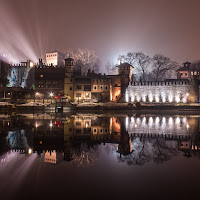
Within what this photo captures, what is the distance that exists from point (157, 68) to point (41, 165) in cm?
6713

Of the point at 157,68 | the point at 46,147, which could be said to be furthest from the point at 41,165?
the point at 157,68

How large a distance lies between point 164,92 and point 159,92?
1.20 m

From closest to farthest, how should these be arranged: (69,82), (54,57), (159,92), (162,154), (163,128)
Answer: (162,154)
(163,128)
(159,92)
(69,82)
(54,57)

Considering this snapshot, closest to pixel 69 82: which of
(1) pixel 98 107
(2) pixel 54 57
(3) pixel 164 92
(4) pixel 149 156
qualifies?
(1) pixel 98 107

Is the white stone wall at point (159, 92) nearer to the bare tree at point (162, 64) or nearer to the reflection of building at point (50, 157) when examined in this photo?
the bare tree at point (162, 64)

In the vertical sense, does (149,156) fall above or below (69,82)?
below

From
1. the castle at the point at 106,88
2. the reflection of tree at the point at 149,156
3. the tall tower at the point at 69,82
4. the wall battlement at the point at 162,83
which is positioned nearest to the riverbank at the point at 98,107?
the castle at the point at 106,88

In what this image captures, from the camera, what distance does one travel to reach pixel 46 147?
9.40 m

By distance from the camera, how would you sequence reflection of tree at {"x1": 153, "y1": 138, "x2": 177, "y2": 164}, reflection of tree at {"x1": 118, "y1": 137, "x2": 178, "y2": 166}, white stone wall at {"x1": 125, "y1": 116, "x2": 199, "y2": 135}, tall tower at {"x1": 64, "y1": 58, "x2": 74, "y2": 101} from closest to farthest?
reflection of tree at {"x1": 118, "y1": 137, "x2": 178, "y2": 166}, reflection of tree at {"x1": 153, "y1": 138, "x2": 177, "y2": 164}, white stone wall at {"x1": 125, "y1": 116, "x2": 199, "y2": 135}, tall tower at {"x1": 64, "y1": 58, "x2": 74, "y2": 101}

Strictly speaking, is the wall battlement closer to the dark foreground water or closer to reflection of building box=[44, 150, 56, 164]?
the dark foreground water

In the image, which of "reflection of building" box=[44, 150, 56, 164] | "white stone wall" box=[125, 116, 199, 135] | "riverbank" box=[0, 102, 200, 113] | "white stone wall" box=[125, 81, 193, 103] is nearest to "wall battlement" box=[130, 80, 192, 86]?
"white stone wall" box=[125, 81, 193, 103]

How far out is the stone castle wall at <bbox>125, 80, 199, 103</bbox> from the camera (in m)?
54.4

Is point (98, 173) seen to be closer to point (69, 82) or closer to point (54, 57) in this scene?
point (69, 82)

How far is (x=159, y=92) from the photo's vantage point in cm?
5612
